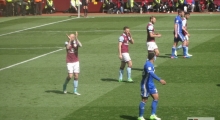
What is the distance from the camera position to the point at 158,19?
5522 centimetres

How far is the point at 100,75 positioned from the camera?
100 feet

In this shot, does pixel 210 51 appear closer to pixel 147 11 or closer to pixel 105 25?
pixel 105 25

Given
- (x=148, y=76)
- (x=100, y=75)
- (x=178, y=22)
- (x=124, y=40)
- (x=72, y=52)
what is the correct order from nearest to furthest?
(x=148, y=76) → (x=72, y=52) → (x=124, y=40) → (x=100, y=75) → (x=178, y=22)

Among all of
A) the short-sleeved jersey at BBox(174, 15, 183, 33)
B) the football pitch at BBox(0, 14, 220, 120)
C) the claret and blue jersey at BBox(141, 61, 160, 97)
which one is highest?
the short-sleeved jersey at BBox(174, 15, 183, 33)

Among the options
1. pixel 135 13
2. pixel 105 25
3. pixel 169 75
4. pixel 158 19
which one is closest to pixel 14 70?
pixel 169 75

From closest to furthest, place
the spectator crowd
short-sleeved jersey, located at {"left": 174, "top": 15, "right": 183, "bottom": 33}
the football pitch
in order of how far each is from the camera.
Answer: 1. the football pitch
2. short-sleeved jersey, located at {"left": 174, "top": 15, "right": 183, "bottom": 33}
3. the spectator crowd

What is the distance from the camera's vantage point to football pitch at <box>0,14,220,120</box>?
23156 millimetres

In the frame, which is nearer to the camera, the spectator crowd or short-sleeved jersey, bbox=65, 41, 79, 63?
short-sleeved jersey, bbox=65, 41, 79, 63

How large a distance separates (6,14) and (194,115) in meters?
44.2

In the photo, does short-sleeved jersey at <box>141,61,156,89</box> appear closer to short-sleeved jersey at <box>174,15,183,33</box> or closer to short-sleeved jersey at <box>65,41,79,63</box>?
short-sleeved jersey at <box>65,41,79,63</box>

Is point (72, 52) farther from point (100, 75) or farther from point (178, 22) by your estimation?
point (178, 22)

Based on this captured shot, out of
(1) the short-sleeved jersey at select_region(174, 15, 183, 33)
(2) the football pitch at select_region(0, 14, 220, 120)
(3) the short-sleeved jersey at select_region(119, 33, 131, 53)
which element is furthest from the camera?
(1) the short-sleeved jersey at select_region(174, 15, 183, 33)

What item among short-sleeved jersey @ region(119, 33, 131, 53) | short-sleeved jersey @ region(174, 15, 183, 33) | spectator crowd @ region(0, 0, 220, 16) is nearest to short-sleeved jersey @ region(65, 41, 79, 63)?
short-sleeved jersey @ region(119, 33, 131, 53)

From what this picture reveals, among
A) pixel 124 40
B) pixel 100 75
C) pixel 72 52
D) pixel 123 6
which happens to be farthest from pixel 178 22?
pixel 123 6
